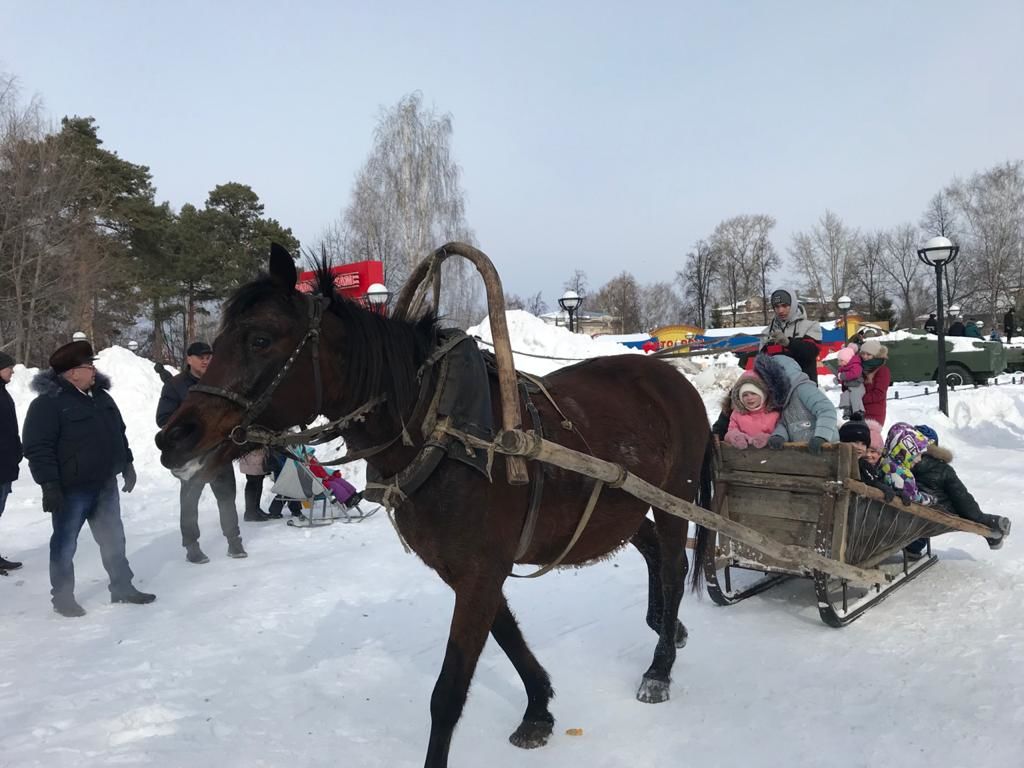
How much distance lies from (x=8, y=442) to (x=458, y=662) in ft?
18.1

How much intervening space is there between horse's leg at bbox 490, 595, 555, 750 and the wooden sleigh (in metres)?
1.66

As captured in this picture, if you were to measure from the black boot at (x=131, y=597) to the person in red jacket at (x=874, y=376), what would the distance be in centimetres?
738

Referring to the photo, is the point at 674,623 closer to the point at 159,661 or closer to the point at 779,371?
the point at 779,371

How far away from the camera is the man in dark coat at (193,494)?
6.10m

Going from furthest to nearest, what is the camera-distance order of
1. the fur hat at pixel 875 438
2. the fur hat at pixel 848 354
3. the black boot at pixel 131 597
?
1. the fur hat at pixel 848 354
2. the black boot at pixel 131 597
3. the fur hat at pixel 875 438

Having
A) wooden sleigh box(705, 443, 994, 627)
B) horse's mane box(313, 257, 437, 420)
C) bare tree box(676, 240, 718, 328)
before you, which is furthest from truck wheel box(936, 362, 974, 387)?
bare tree box(676, 240, 718, 328)

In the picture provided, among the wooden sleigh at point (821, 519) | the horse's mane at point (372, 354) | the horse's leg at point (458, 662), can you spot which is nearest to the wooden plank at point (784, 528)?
the wooden sleigh at point (821, 519)

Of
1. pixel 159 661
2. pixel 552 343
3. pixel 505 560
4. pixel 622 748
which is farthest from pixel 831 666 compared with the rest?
pixel 552 343

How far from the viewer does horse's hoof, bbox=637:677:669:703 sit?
136 inches

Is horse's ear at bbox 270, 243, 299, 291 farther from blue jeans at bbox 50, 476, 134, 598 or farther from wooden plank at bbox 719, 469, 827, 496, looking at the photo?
blue jeans at bbox 50, 476, 134, 598

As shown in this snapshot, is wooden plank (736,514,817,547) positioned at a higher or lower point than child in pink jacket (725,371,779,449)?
lower

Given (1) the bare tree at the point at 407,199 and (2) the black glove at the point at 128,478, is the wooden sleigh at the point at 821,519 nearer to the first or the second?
(2) the black glove at the point at 128,478

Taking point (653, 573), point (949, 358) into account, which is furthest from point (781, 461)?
point (949, 358)

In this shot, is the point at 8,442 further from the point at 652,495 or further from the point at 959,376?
the point at 959,376
